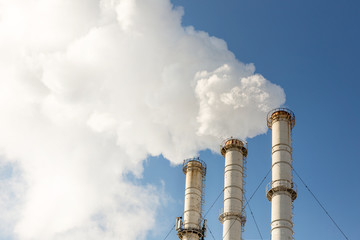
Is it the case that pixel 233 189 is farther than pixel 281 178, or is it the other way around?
pixel 233 189

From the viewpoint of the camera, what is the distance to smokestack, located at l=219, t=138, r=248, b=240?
49.1m

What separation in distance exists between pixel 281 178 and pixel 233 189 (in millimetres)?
6696

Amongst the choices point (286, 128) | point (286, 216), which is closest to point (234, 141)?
point (286, 128)

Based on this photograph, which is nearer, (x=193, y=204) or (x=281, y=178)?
(x=281, y=178)

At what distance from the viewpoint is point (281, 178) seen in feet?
148

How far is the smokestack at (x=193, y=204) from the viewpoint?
53.3 meters

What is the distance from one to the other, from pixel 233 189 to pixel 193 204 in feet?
18.1

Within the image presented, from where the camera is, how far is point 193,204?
54.7m

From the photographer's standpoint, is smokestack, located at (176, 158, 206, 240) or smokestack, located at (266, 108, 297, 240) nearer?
smokestack, located at (266, 108, 297, 240)

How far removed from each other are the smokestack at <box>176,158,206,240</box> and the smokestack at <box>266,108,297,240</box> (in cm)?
A: 1034

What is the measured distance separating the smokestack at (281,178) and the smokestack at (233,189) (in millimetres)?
4795

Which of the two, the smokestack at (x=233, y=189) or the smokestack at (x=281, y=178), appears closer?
the smokestack at (x=281, y=178)

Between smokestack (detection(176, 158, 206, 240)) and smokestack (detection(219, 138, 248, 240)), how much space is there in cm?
423

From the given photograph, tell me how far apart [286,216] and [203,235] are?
12.3 m
